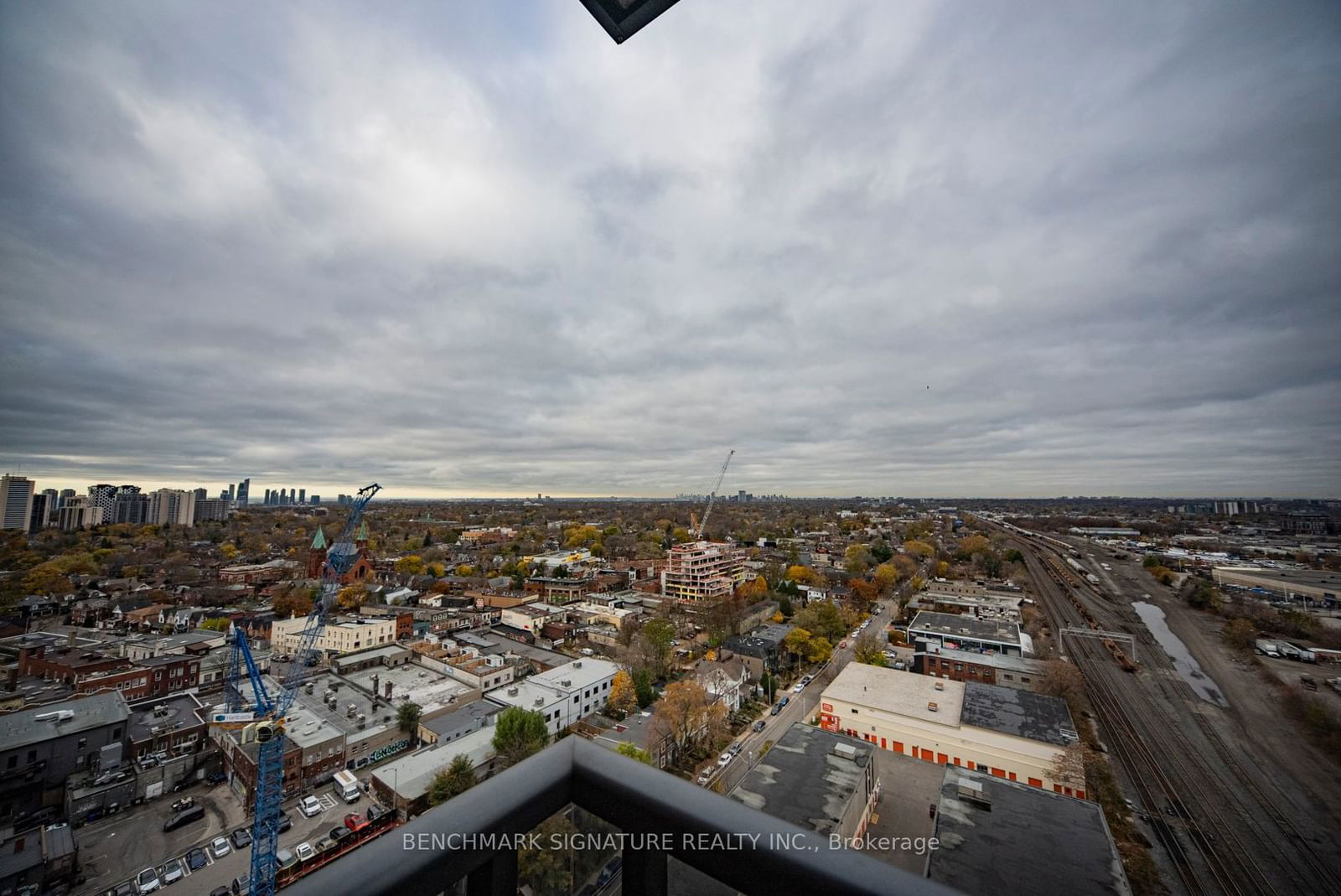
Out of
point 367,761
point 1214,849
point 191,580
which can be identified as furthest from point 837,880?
point 191,580

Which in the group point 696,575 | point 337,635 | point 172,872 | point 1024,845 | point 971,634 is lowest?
point 172,872

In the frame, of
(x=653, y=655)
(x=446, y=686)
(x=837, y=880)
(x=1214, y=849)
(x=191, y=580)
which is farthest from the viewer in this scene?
(x=191, y=580)

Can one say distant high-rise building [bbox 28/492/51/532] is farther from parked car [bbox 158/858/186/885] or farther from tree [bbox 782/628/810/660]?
tree [bbox 782/628/810/660]

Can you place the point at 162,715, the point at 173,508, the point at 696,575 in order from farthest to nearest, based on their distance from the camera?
the point at 173,508 → the point at 696,575 → the point at 162,715

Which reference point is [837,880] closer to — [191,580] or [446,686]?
[446,686]

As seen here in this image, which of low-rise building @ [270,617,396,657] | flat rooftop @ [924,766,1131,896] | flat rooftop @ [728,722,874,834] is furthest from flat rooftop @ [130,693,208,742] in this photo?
flat rooftop @ [924,766,1131,896]

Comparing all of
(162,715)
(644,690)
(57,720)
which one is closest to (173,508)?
(162,715)

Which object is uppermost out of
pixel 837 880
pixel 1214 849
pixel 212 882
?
pixel 837 880

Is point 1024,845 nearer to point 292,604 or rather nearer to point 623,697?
point 623,697
